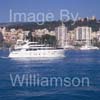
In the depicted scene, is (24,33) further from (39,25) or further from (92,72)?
(92,72)

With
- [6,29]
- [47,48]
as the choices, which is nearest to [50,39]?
[47,48]

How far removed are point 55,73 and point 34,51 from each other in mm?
236

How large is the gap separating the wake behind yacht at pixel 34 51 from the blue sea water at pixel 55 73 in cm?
5

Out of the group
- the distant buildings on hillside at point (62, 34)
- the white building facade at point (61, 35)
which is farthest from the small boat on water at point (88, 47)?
the white building facade at point (61, 35)

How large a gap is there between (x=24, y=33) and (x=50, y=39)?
194 millimetres

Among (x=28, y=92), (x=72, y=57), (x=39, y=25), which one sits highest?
(x=39, y=25)

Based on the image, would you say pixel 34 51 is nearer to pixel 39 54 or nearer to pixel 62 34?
pixel 39 54

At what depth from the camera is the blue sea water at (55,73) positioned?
3.34 metres

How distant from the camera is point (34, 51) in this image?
3.48m

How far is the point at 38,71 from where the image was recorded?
336 centimetres

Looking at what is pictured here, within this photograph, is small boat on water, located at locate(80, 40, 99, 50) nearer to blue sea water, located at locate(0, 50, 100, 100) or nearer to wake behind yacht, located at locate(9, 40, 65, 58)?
blue sea water, located at locate(0, 50, 100, 100)

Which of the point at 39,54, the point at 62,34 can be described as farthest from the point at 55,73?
the point at 62,34

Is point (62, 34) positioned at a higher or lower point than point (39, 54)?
higher

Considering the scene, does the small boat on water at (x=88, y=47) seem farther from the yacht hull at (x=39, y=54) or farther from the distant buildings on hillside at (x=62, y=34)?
the yacht hull at (x=39, y=54)
